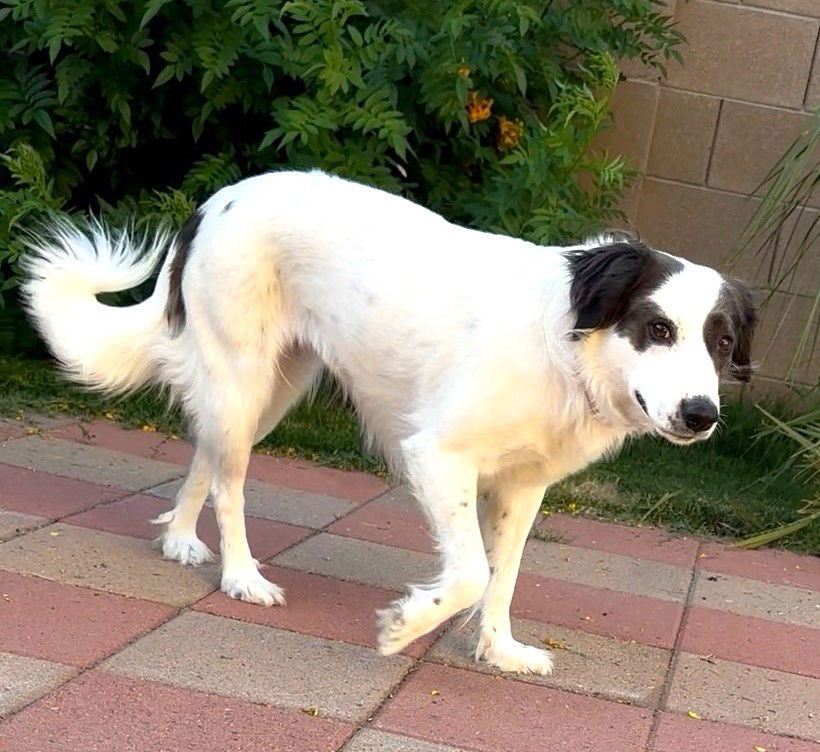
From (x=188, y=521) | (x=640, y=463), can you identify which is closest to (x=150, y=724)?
(x=188, y=521)

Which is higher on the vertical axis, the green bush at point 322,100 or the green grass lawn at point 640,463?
the green bush at point 322,100

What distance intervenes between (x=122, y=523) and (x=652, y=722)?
2130mm

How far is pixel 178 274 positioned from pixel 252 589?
44.5 inches

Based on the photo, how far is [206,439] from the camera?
450cm

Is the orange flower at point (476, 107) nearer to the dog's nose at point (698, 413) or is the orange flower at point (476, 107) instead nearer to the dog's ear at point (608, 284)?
the dog's ear at point (608, 284)

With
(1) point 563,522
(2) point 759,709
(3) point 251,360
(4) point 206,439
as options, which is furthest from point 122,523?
(2) point 759,709

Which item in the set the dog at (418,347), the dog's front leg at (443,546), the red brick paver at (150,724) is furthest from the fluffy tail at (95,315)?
the red brick paver at (150,724)

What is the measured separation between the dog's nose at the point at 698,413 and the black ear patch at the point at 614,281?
363 millimetres

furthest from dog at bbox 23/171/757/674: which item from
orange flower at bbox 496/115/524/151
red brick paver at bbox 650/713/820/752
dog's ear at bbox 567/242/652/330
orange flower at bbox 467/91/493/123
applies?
orange flower at bbox 496/115/524/151

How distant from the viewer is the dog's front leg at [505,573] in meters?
3.93

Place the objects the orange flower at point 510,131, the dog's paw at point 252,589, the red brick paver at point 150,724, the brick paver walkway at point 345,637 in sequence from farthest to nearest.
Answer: the orange flower at point 510,131, the dog's paw at point 252,589, the brick paver walkway at point 345,637, the red brick paver at point 150,724

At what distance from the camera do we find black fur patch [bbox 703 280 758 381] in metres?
3.57

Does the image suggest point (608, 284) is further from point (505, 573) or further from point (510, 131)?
point (510, 131)

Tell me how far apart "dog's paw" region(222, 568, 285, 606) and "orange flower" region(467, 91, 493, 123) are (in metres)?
3.10
